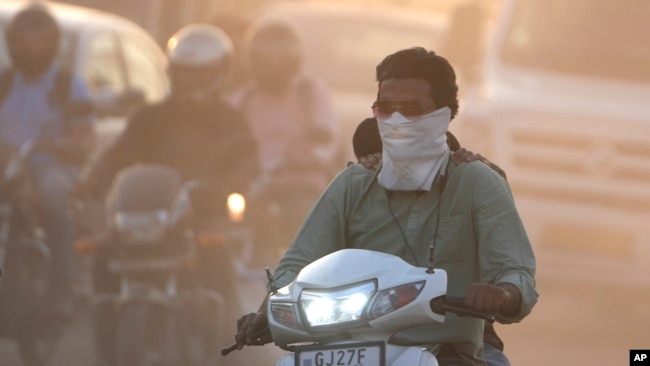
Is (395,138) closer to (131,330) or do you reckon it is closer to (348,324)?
(348,324)

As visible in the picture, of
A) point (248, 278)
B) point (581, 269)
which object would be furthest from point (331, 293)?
point (581, 269)

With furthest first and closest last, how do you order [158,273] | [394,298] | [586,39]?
[586,39], [158,273], [394,298]

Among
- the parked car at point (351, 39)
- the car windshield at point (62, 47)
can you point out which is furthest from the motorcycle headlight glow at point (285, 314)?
the parked car at point (351, 39)

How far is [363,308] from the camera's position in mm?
4977

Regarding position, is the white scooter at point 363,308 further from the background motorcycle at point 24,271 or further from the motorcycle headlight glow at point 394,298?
the background motorcycle at point 24,271

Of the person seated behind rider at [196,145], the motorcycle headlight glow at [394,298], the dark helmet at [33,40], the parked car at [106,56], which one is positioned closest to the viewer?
the motorcycle headlight glow at [394,298]

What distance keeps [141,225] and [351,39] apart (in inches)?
312

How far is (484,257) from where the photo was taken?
540 centimetres

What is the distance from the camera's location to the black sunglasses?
557 cm

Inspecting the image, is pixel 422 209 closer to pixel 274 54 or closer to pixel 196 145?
pixel 196 145

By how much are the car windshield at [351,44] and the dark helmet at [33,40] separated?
5.01 m

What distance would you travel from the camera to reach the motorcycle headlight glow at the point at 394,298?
195 inches

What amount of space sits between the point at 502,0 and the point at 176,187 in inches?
214

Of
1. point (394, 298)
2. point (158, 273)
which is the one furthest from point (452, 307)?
point (158, 273)
